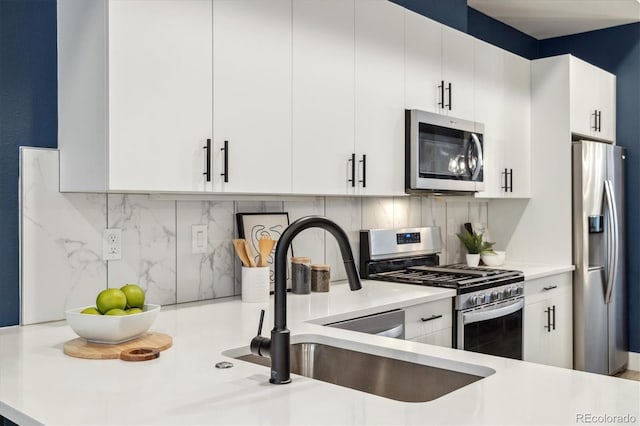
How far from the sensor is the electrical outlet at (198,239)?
256 cm

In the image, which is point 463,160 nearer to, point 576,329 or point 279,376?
point 576,329

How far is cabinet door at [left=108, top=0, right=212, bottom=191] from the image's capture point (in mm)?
1964

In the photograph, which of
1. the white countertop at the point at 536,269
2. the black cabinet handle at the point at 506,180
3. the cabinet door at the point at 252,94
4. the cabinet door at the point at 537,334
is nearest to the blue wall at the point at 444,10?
the black cabinet handle at the point at 506,180

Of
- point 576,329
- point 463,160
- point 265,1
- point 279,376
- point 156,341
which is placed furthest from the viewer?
point 576,329

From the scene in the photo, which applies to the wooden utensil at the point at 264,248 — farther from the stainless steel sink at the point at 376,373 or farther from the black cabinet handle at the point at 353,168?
the stainless steel sink at the point at 376,373

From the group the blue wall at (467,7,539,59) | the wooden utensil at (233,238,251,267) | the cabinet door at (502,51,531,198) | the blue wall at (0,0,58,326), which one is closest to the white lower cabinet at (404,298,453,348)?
the wooden utensil at (233,238,251,267)

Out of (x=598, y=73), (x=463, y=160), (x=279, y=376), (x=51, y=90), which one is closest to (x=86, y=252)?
(x=51, y=90)

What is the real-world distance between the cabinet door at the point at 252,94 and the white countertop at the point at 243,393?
0.73 metres

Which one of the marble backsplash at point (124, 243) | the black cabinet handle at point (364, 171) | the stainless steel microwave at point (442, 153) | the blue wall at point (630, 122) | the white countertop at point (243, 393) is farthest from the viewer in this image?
the blue wall at point (630, 122)

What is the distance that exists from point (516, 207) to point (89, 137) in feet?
10.3

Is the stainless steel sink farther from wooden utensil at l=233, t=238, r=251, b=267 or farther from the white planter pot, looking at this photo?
the white planter pot

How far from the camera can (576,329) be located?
4.08 meters

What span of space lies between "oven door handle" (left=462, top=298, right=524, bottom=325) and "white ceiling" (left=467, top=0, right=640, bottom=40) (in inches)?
89.2

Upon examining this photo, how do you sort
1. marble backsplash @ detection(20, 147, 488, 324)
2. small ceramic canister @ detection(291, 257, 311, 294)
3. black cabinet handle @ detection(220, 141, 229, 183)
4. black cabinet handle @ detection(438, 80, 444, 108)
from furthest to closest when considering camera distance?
black cabinet handle @ detection(438, 80, 444, 108), small ceramic canister @ detection(291, 257, 311, 294), black cabinet handle @ detection(220, 141, 229, 183), marble backsplash @ detection(20, 147, 488, 324)
